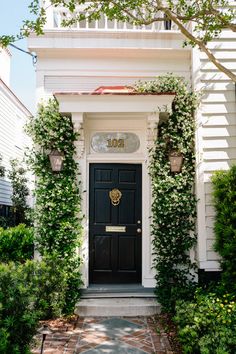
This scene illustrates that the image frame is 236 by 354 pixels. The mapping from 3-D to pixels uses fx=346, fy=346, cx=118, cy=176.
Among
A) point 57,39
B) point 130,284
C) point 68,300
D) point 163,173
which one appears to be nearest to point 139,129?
point 163,173

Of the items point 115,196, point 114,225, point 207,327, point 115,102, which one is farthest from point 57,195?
point 207,327

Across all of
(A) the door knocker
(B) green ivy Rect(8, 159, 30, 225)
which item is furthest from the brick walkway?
(B) green ivy Rect(8, 159, 30, 225)

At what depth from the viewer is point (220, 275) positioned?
615 cm

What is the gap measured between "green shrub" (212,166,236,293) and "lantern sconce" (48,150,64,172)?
8.99 feet

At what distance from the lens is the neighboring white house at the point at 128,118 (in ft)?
21.2

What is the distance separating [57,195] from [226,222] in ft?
9.61

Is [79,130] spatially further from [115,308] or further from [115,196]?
[115,308]

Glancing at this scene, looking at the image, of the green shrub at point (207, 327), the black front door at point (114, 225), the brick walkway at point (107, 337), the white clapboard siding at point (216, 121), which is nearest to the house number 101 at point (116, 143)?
the black front door at point (114, 225)

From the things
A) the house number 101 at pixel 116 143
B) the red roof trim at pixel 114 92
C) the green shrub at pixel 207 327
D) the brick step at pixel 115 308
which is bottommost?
the brick step at pixel 115 308

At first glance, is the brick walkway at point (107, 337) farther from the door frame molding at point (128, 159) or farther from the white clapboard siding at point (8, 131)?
the white clapboard siding at point (8, 131)

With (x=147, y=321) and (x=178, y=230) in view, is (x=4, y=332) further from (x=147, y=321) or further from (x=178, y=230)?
(x=178, y=230)

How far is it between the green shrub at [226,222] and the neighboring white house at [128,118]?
355 millimetres

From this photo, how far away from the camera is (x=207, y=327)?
408 cm

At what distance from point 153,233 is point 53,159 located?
7.34 feet
